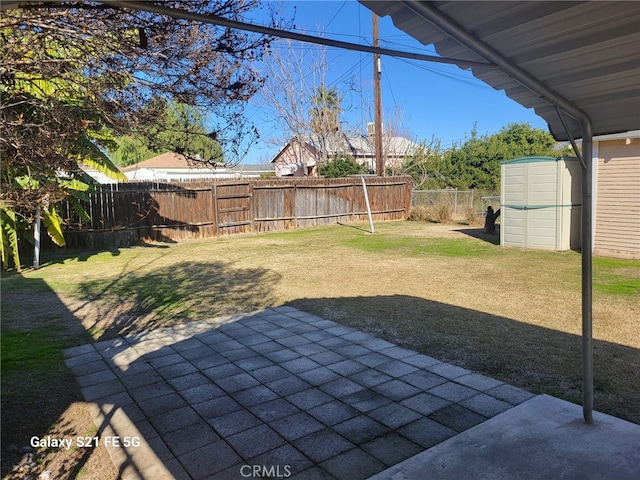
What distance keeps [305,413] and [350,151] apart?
1119 inches

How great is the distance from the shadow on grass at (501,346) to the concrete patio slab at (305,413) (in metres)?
0.30

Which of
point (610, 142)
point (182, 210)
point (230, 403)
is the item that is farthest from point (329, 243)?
point (230, 403)

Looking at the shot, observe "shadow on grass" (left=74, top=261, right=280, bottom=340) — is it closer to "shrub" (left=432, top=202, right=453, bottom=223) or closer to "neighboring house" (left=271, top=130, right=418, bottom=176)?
"shrub" (left=432, top=202, right=453, bottom=223)

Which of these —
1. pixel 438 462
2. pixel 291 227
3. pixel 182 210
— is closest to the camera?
pixel 438 462

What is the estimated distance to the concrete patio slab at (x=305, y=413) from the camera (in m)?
2.66

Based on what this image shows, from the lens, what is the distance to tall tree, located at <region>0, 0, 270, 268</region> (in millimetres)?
3273

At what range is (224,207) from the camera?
15586 millimetres

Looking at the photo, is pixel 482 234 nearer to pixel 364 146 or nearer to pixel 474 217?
pixel 474 217

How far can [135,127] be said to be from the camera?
425 cm

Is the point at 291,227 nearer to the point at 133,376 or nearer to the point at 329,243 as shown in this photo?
the point at 329,243

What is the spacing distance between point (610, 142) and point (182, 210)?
468 inches

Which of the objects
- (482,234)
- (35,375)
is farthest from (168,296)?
(482,234)

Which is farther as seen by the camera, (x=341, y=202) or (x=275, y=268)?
(x=341, y=202)

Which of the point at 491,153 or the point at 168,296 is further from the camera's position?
the point at 491,153
